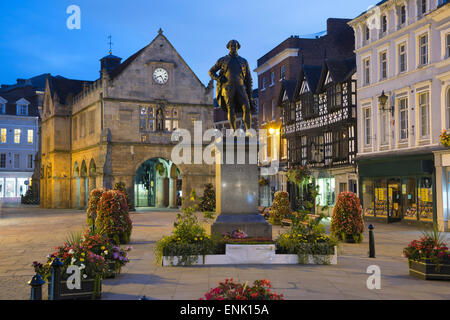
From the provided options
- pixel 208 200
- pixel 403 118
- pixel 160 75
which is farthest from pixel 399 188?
pixel 160 75

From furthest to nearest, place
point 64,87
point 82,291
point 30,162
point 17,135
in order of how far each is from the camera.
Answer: point 30,162 < point 17,135 < point 64,87 < point 82,291

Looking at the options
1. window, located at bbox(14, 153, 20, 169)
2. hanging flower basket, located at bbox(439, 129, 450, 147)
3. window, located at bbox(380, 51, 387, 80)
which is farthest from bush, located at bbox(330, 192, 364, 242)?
window, located at bbox(14, 153, 20, 169)

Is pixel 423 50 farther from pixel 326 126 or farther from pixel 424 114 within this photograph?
pixel 326 126

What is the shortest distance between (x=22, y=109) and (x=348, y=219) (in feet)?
221

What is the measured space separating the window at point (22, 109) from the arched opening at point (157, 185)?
34499 mm

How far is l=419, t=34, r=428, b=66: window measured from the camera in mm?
24766

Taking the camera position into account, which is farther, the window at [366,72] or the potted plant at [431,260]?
the window at [366,72]

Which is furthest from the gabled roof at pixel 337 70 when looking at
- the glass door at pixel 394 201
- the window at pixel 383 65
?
the glass door at pixel 394 201

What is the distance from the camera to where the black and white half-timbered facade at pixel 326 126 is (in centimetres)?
3272

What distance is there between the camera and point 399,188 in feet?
89.4

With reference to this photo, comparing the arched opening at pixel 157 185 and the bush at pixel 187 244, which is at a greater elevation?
the arched opening at pixel 157 185

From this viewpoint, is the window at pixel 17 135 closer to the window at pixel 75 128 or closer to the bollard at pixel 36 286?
the window at pixel 75 128

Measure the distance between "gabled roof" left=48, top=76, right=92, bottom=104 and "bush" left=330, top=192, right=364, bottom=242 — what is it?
37.4m
